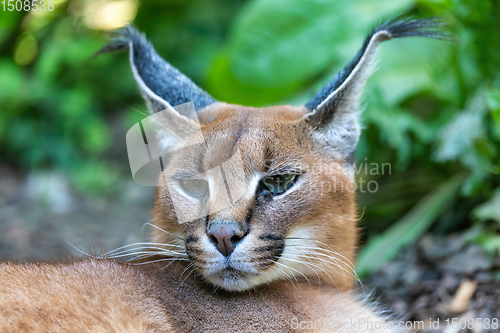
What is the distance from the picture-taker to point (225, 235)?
9.92 feet

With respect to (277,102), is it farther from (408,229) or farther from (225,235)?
(225,235)

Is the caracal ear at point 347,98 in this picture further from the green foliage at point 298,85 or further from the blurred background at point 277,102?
the green foliage at point 298,85

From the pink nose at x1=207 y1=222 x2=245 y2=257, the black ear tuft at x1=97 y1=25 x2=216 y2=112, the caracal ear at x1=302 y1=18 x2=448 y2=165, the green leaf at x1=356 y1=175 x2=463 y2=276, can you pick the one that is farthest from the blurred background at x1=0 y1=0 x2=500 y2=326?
the pink nose at x1=207 y1=222 x2=245 y2=257

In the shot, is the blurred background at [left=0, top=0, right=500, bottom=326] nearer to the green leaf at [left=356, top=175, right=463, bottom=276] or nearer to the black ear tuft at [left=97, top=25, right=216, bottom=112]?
the green leaf at [left=356, top=175, right=463, bottom=276]

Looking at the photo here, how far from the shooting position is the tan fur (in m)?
2.97

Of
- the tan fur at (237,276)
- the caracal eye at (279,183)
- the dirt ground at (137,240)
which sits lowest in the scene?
the dirt ground at (137,240)

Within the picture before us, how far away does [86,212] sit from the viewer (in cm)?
782

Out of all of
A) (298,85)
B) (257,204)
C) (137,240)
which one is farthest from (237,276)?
(298,85)

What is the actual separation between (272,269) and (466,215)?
10.9ft

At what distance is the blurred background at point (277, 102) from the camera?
17.3ft

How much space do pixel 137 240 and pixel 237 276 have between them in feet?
8.43

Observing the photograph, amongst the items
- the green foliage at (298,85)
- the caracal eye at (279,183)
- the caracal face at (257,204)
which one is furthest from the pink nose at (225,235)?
the green foliage at (298,85)

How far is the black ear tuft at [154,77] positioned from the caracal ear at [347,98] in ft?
2.92

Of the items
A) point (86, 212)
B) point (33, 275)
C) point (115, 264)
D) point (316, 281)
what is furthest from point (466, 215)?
point (86, 212)
